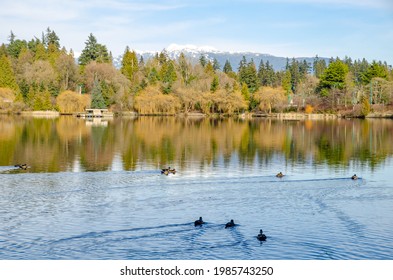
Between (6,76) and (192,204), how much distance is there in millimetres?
85843

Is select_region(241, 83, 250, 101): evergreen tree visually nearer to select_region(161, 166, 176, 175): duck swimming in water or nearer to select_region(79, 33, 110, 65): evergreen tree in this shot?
select_region(79, 33, 110, 65): evergreen tree

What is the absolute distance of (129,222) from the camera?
1769 centimetres

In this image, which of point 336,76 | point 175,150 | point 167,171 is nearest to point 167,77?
point 336,76

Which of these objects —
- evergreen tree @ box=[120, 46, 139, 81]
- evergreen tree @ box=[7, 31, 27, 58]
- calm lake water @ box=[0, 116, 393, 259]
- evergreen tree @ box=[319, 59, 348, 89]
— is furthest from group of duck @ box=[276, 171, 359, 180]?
evergreen tree @ box=[7, 31, 27, 58]

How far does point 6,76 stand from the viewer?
98.6 m

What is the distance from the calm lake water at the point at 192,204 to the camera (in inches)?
597

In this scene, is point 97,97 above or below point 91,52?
below

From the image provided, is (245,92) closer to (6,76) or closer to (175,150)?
(6,76)

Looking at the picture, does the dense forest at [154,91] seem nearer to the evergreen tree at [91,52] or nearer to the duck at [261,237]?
the evergreen tree at [91,52]

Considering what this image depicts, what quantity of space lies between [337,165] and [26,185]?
17.0 m

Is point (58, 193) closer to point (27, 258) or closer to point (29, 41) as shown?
point (27, 258)

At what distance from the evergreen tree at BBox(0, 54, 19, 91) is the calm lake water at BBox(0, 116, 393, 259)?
210ft

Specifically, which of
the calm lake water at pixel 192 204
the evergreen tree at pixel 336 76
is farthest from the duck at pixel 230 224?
the evergreen tree at pixel 336 76

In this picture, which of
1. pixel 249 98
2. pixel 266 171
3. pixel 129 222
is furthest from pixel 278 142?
pixel 249 98
